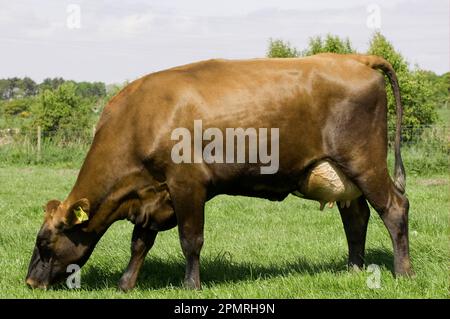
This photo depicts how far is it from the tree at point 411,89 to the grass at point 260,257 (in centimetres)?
930

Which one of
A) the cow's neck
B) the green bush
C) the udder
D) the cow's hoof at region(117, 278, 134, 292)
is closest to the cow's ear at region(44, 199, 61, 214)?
the cow's neck

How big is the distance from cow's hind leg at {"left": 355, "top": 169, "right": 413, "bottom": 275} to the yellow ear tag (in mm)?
2421

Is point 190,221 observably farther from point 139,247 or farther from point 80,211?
point 80,211

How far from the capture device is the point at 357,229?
659 cm

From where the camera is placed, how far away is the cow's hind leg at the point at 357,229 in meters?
6.58

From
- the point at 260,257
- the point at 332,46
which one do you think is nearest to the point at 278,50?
the point at 332,46

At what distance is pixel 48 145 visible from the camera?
23.1 metres

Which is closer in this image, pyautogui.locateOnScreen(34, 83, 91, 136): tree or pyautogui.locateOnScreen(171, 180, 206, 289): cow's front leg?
pyautogui.locateOnScreen(171, 180, 206, 289): cow's front leg

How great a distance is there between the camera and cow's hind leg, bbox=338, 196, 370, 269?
21.6 feet

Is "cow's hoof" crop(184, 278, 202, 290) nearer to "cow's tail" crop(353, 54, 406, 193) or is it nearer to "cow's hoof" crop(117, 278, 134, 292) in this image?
"cow's hoof" crop(117, 278, 134, 292)

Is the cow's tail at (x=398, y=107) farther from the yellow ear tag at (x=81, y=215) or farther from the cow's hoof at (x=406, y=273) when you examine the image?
the yellow ear tag at (x=81, y=215)

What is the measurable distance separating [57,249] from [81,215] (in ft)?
1.50
